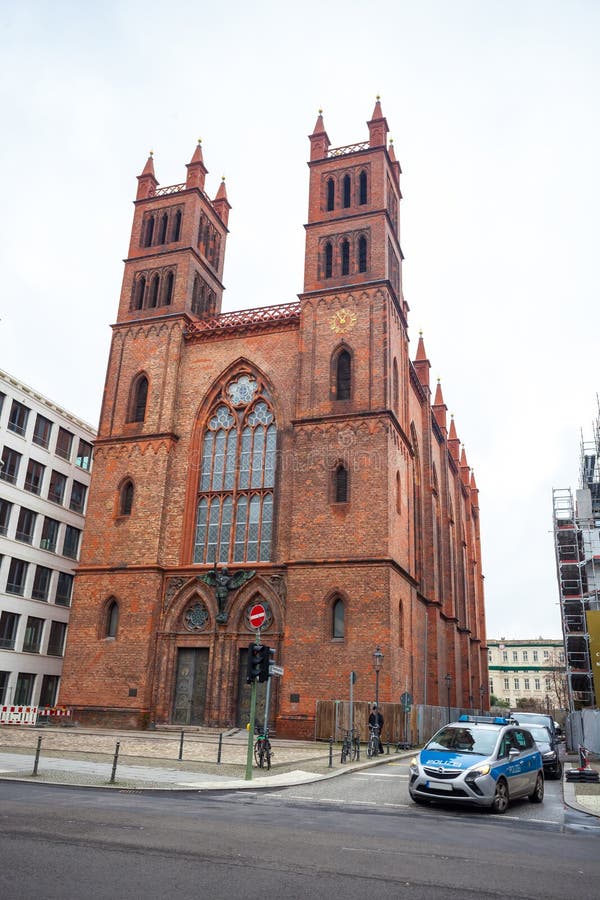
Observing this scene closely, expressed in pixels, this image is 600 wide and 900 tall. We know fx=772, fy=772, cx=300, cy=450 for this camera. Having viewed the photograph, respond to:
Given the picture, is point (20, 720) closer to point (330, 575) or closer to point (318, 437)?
point (330, 575)

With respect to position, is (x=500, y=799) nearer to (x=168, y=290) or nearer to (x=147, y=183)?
(x=168, y=290)

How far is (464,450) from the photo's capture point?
63.4m

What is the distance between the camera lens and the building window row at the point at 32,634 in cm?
4041

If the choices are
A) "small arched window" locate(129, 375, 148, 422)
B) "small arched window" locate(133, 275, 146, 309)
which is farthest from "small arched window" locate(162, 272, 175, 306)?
"small arched window" locate(129, 375, 148, 422)

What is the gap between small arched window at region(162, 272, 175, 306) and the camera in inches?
1522

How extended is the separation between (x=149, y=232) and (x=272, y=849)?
37086 mm

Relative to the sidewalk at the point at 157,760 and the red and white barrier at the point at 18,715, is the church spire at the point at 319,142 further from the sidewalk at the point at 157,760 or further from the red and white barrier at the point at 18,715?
the red and white barrier at the point at 18,715

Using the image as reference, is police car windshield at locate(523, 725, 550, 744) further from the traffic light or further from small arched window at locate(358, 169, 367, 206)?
small arched window at locate(358, 169, 367, 206)

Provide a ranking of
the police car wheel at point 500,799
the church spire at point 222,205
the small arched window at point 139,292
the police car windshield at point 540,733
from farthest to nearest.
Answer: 1. the church spire at point 222,205
2. the small arched window at point 139,292
3. the police car windshield at point 540,733
4. the police car wheel at point 500,799

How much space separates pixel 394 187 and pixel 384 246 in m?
6.44

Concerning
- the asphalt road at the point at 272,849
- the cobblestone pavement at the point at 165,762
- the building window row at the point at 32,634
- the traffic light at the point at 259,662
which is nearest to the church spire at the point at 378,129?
the cobblestone pavement at the point at 165,762

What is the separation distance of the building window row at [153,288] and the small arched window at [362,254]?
31.4 feet

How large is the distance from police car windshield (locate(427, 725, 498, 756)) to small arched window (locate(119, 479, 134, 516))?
2249 centimetres

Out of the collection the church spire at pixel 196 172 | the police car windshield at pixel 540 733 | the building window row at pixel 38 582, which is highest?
the church spire at pixel 196 172
